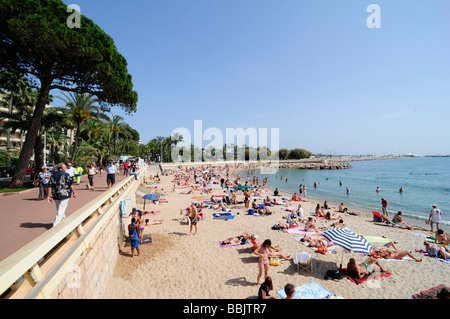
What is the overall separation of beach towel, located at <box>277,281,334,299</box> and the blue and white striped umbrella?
1843mm

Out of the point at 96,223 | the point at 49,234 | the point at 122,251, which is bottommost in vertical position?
the point at 122,251

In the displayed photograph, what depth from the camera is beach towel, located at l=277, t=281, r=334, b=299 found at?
6324mm

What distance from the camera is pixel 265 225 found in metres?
14.0

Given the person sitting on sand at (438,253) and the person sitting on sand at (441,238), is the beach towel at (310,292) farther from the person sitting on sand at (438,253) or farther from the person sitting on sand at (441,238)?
the person sitting on sand at (441,238)

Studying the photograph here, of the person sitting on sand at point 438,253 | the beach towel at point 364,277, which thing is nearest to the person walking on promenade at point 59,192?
the beach towel at point 364,277

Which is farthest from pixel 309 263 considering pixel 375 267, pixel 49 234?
pixel 49 234

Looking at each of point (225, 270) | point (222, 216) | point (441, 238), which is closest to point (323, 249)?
point (225, 270)

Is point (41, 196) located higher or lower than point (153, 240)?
higher

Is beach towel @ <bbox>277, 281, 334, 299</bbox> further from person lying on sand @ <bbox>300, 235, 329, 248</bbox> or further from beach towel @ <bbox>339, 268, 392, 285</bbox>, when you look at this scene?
person lying on sand @ <bbox>300, 235, 329, 248</bbox>

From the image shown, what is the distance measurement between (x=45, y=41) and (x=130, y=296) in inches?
498

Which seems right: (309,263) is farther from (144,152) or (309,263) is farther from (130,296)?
(144,152)

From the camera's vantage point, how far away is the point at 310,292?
6.50m

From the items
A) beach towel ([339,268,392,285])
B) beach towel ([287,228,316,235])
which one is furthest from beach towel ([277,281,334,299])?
beach towel ([287,228,316,235])
